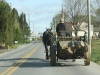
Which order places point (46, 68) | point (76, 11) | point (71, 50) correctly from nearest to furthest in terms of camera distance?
point (46, 68)
point (71, 50)
point (76, 11)

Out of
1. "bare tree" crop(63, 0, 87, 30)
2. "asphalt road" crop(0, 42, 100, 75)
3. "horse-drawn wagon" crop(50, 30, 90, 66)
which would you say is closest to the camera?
"asphalt road" crop(0, 42, 100, 75)

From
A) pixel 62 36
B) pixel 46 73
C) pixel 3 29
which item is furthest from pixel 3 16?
pixel 46 73

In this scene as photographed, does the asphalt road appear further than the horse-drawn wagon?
No

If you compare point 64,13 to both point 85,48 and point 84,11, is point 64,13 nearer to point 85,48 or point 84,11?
point 84,11

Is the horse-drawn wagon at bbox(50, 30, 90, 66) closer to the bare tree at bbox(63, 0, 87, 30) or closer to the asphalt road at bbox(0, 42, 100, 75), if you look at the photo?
the asphalt road at bbox(0, 42, 100, 75)

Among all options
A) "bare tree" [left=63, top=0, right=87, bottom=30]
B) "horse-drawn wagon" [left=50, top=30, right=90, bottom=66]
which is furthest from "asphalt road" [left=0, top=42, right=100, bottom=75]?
"bare tree" [left=63, top=0, right=87, bottom=30]

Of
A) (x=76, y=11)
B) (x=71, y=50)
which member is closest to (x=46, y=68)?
(x=71, y=50)

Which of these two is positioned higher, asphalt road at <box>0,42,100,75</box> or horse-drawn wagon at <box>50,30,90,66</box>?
horse-drawn wagon at <box>50,30,90,66</box>

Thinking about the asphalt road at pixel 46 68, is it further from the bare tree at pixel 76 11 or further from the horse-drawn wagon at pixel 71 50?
the bare tree at pixel 76 11

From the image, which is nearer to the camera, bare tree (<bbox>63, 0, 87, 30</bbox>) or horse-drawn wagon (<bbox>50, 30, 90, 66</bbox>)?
horse-drawn wagon (<bbox>50, 30, 90, 66</bbox>)

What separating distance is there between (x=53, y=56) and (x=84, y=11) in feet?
140

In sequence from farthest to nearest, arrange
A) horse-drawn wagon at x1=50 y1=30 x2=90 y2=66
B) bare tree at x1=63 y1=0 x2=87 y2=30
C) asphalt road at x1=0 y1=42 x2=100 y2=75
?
1. bare tree at x1=63 y1=0 x2=87 y2=30
2. horse-drawn wagon at x1=50 y1=30 x2=90 y2=66
3. asphalt road at x1=0 y1=42 x2=100 y2=75

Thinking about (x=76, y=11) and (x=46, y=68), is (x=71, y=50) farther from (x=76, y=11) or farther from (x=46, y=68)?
(x=76, y=11)

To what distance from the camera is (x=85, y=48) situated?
50.8 ft
